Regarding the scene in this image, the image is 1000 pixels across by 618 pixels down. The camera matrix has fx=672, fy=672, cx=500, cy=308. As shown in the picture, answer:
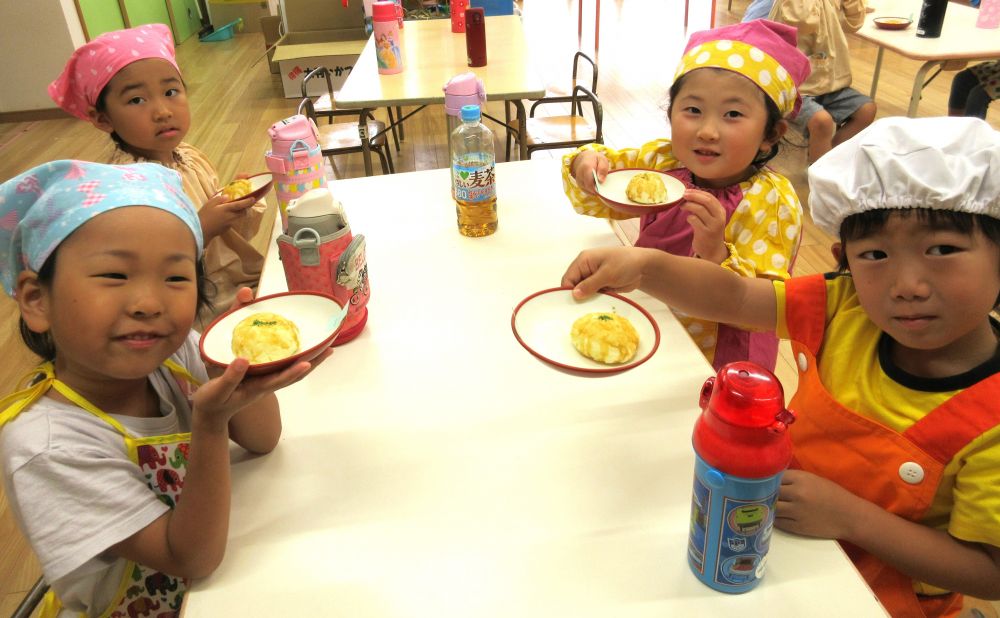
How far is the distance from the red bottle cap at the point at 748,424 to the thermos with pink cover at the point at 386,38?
268 cm

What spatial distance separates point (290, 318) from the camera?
1.07m

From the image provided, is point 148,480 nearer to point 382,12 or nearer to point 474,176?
point 474,176

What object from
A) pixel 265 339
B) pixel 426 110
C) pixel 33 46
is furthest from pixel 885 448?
pixel 33 46

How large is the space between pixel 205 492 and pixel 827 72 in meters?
3.76

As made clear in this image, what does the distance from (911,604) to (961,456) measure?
227 mm

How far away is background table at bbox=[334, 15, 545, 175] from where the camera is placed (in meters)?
2.69

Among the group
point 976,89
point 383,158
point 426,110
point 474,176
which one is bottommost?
point 426,110

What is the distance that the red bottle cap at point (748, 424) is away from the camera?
0.63m

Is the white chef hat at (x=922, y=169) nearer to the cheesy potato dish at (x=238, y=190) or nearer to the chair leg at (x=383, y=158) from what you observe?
the cheesy potato dish at (x=238, y=190)

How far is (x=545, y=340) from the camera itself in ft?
3.73

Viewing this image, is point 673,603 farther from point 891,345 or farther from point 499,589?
point 891,345

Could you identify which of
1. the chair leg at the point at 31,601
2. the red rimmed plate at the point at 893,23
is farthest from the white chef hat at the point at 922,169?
the red rimmed plate at the point at 893,23

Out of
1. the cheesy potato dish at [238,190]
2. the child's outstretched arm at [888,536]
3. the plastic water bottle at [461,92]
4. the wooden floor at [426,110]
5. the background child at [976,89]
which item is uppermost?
the plastic water bottle at [461,92]

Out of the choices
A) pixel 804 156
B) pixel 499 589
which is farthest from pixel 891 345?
pixel 804 156
